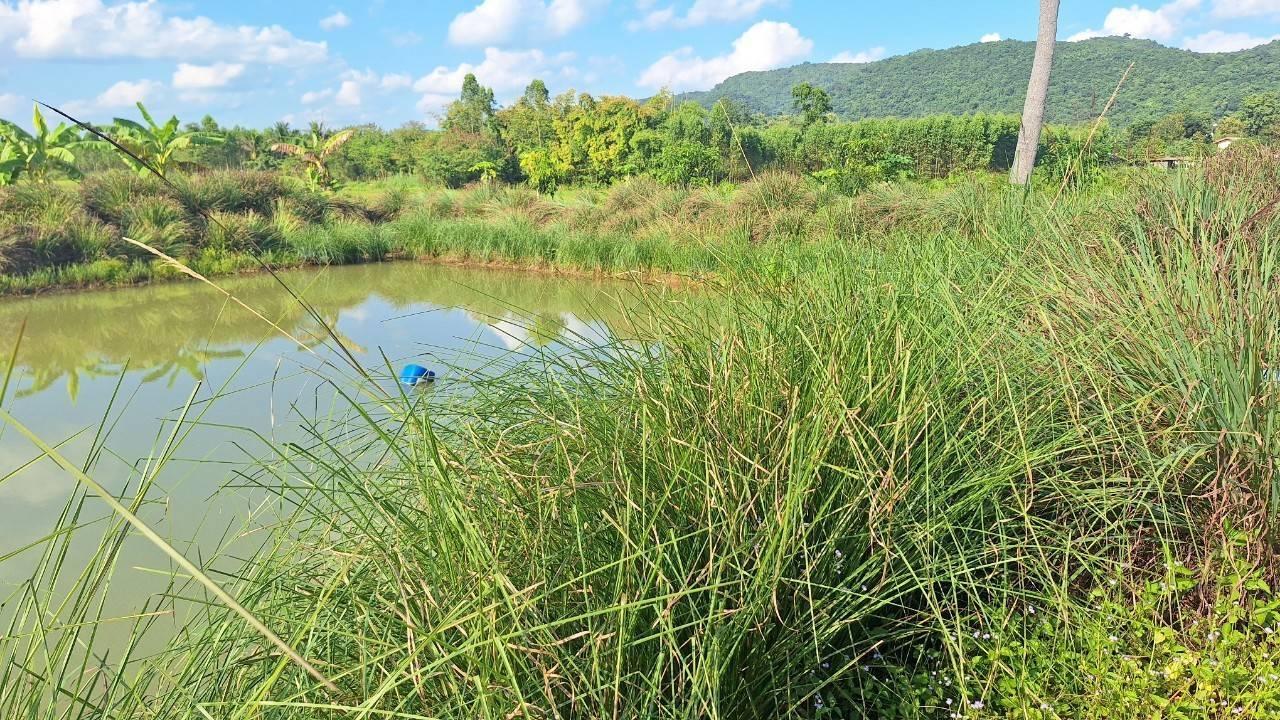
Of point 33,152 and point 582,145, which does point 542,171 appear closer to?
point 582,145

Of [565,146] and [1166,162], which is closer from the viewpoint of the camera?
[1166,162]

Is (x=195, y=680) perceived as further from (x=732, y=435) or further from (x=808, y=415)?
(x=808, y=415)

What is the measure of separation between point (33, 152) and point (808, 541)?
16066mm

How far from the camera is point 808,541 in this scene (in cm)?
135

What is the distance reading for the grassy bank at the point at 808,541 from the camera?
3.49 ft

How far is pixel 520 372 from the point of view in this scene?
1.74 metres

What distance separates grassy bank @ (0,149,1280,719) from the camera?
1063 millimetres

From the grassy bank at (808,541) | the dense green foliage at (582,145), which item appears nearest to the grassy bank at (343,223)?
the dense green foliage at (582,145)

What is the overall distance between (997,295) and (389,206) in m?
12.6

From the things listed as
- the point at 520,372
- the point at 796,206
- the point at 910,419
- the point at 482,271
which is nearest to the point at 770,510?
the point at 910,419

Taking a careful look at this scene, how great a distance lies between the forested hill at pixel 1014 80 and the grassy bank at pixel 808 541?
144cm

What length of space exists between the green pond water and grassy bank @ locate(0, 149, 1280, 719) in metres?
0.20

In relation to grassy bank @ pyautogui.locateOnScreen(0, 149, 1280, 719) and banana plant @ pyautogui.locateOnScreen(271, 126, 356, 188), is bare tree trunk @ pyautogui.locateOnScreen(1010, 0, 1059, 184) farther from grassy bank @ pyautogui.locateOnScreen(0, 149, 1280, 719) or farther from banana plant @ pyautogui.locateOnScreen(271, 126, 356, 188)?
banana plant @ pyautogui.locateOnScreen(271, 126, 356, 188)

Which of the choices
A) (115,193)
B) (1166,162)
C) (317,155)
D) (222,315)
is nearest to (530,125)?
(317,155)
